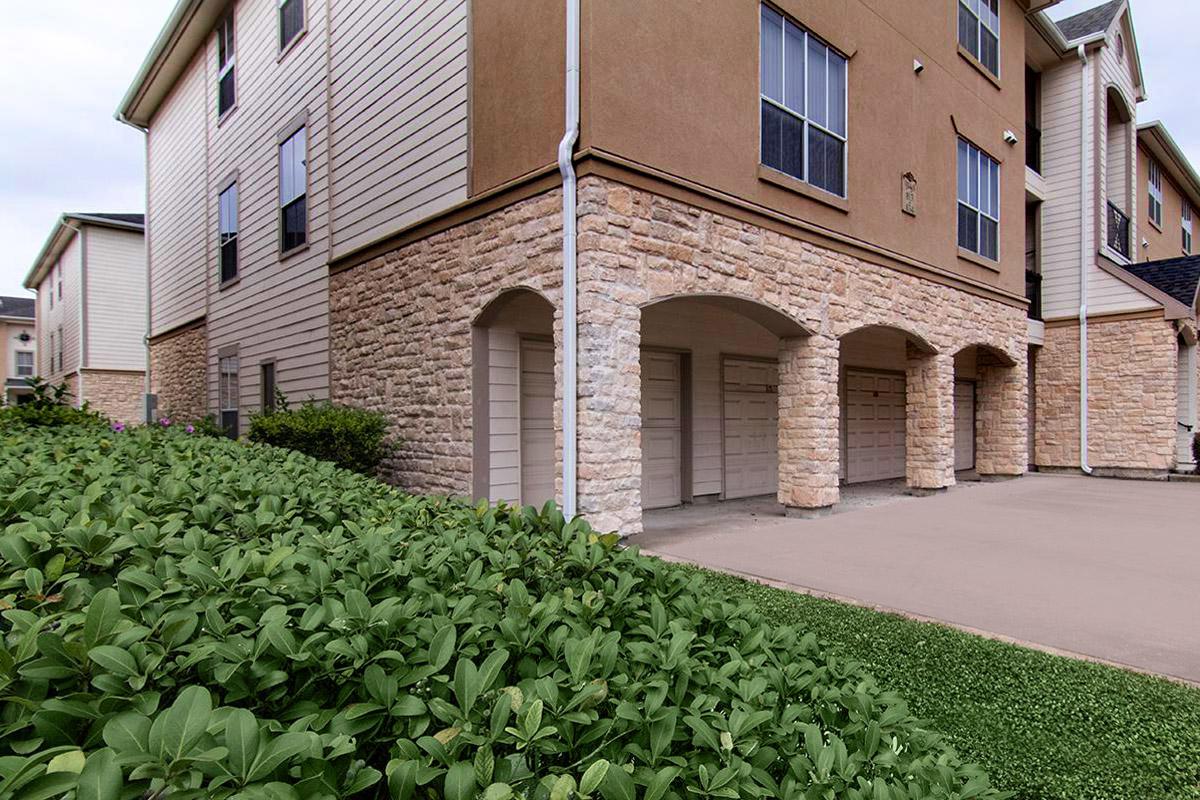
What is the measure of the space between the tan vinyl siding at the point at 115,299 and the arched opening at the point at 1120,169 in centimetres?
2870

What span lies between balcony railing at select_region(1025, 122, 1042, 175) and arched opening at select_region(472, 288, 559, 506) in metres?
13.8

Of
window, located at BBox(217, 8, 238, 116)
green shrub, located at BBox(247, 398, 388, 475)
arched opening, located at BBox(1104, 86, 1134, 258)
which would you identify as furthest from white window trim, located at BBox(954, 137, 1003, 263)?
window, located at BBox(217, 8, 238, 116)

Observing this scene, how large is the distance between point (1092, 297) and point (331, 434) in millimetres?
15833

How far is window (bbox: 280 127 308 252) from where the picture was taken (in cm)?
1120

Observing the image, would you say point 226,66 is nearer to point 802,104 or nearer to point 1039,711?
point 802,104

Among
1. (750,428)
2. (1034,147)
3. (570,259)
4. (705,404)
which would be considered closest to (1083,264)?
(1034,147)

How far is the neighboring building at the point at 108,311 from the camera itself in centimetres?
2095

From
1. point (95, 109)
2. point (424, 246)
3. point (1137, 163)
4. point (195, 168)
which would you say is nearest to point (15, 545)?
point (424, 246)

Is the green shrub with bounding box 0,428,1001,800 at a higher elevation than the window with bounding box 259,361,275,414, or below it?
below

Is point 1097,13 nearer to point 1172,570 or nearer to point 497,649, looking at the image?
point 1172,570

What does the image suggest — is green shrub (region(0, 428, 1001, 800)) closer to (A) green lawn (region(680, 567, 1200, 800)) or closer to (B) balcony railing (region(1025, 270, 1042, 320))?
(A) green lawn (region(680, 567, 1200, 800))

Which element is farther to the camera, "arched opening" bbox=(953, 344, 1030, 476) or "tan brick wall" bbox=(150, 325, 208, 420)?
"tan brick wall" bbox=(150, 325, 208, 420)

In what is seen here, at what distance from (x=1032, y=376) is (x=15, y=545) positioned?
18314mm

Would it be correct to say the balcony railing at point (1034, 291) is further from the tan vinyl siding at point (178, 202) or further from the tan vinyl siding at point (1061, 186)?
the tan vinyl siding at point (178, 202)
